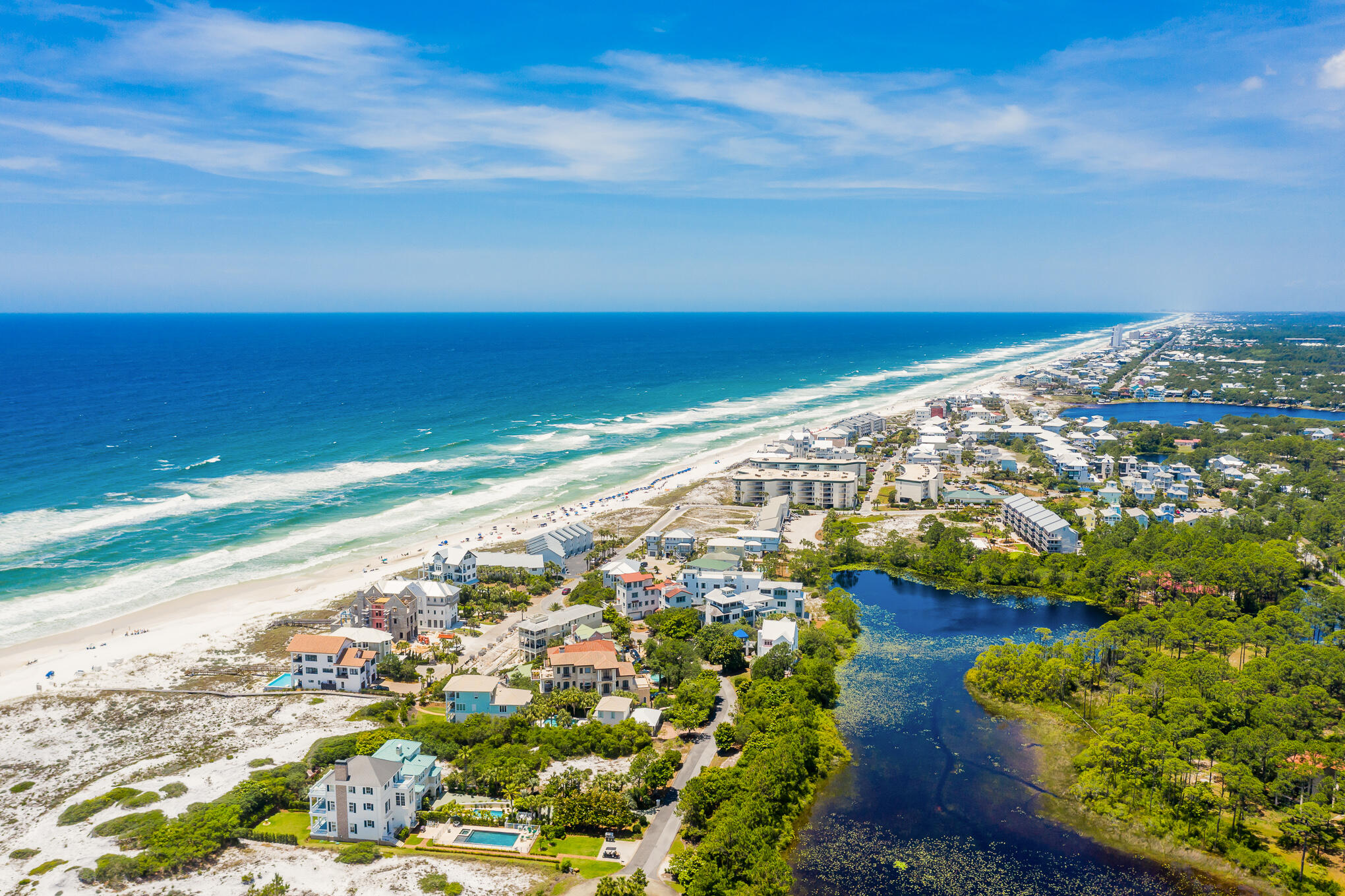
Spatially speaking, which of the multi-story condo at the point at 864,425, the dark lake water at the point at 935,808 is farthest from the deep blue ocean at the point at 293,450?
the dark lake water at the point at 935,808

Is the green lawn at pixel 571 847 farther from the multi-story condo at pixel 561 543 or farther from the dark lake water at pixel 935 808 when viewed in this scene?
the multi-story condo at pixel 561 543

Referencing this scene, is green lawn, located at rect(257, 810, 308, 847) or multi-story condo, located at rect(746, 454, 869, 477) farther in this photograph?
multi-story condo, located at rect(746, 454, 869, 477)

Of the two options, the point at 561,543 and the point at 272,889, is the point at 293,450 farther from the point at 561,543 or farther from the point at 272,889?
the point at 272,889

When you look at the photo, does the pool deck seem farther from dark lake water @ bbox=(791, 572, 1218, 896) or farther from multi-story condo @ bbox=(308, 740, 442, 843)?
dark lake water @ bbox=(791, 572, 1218, 896)

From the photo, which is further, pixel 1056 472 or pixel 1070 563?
pixel 1056 472

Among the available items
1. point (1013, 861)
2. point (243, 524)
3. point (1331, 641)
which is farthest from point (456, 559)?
point (1331, 641)

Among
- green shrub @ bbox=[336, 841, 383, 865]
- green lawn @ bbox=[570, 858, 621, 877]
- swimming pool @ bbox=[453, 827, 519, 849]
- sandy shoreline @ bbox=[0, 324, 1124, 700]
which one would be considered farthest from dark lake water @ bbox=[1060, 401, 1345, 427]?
green shrub @ bbox=[336, 841, 383, 865]

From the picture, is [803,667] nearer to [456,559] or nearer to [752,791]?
[752,791]
